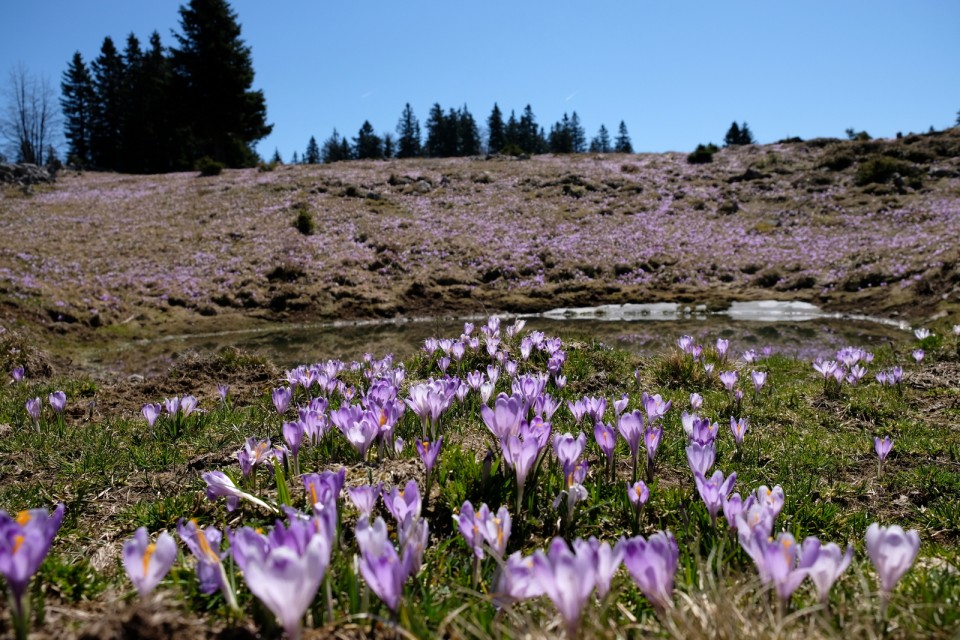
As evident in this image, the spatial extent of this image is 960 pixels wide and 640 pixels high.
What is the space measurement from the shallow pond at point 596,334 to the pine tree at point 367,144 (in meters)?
64.6

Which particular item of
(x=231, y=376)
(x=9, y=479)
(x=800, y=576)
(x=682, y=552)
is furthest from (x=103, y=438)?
(x=800, y=576)

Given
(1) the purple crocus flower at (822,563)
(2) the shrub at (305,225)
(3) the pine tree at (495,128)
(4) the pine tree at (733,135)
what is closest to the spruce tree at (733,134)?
(4) the pine tree at (733,135)

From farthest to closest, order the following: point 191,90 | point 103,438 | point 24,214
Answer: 1. point 191,90
2. point 24,214
3. point 103,438

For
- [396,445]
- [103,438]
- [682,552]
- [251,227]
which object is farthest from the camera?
[251,227]

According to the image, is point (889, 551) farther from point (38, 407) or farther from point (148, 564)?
point (38, 407)

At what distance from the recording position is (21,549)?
1.15 meters

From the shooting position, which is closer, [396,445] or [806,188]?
[396,445]

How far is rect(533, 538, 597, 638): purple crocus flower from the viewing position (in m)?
1.20

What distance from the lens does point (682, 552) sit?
6.73ft

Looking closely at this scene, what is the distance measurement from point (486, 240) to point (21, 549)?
22022 mm

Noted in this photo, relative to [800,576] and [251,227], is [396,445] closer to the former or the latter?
[800,576]

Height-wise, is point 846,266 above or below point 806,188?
below

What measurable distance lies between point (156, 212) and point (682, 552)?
28.6m

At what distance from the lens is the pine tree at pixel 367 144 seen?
77.5 metres
